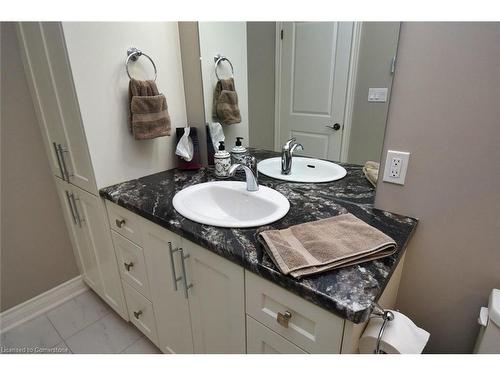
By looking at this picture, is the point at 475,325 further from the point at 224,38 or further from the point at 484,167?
the point at 224,38

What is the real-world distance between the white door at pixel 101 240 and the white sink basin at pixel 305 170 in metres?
0.84

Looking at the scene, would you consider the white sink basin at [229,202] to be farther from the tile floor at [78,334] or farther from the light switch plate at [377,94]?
the tile floor at [78,334]

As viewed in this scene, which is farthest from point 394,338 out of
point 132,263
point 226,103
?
point 226,103

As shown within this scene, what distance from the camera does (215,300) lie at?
932mm

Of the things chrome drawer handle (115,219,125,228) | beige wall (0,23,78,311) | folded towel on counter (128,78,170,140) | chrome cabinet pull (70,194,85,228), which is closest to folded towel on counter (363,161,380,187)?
folded towel on counter (128,78,170,140)

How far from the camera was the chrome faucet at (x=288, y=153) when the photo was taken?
4.20 ft

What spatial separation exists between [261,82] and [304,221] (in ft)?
2.47

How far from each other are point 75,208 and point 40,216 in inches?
11.1

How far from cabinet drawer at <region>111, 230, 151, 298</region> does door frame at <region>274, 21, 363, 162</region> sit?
0.83m

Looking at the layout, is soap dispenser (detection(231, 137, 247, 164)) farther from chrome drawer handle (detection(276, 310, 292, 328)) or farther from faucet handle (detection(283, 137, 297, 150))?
chrome drawer handle (detection(276, 310, 292, 328))

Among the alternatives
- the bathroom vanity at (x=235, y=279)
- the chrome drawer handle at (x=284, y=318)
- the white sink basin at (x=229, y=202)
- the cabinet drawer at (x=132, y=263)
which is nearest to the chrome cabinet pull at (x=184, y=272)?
the bathroom vanity at (x=235, y=279)
